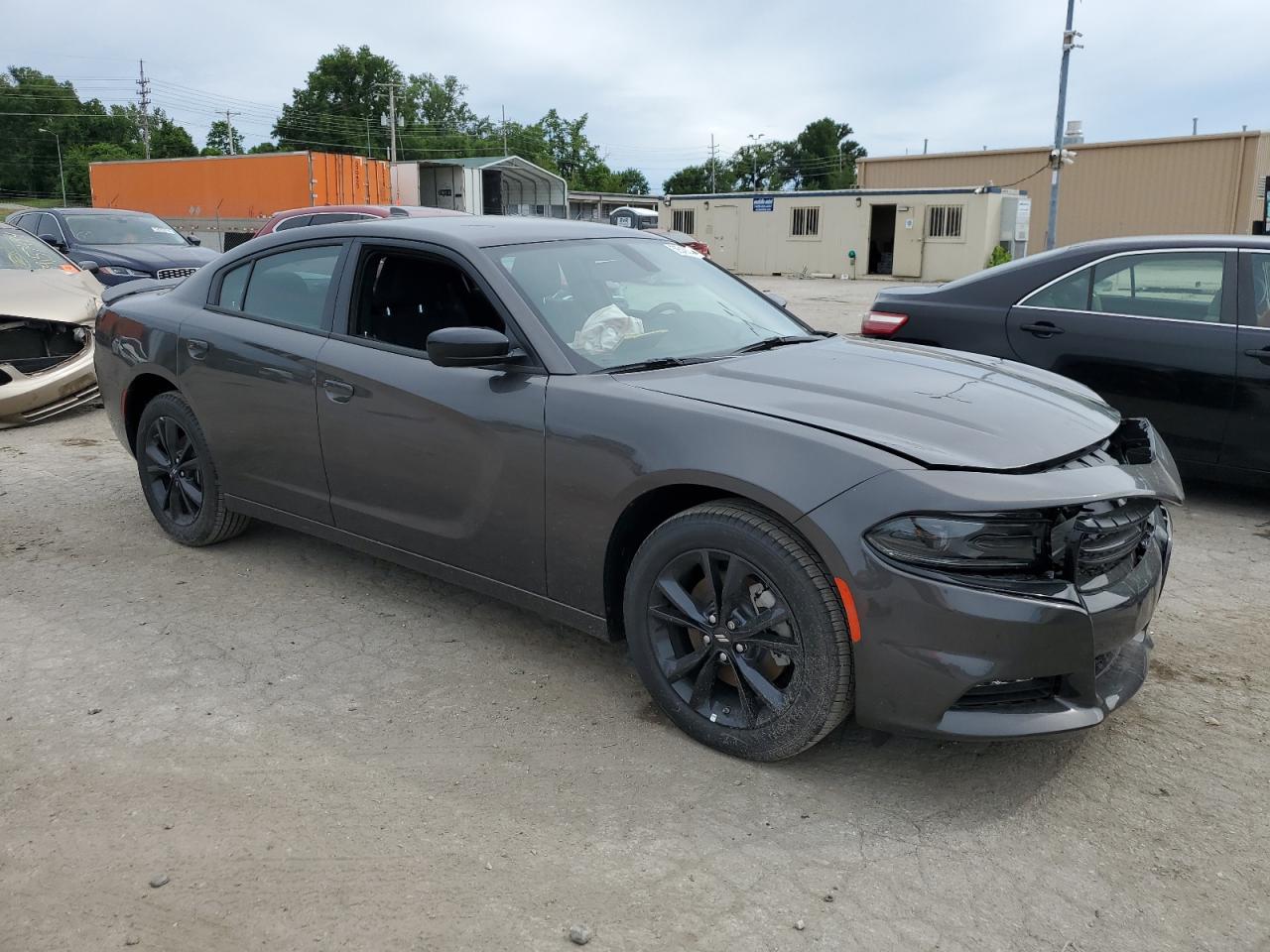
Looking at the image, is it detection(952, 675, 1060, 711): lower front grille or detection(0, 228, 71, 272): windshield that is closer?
detection(952, 675, 1060, 711): lower front grille

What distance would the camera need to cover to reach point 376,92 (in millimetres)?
93500

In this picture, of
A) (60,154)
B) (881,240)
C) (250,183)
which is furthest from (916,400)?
(60,154)

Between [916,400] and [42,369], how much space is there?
7387 millimetres

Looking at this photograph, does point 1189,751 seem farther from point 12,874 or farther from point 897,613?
point 12,874

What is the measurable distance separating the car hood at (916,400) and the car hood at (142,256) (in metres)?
11.3

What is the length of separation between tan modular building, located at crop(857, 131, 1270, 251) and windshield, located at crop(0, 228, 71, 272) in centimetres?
3217

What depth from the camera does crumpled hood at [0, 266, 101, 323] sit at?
7.93 meters

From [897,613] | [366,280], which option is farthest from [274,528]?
[897,613]

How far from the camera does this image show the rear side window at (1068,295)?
588cm

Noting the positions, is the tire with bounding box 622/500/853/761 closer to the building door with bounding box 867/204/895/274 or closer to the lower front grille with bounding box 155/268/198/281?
the lower front grille with bounding box 155/268/198/281

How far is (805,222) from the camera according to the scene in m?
34.5

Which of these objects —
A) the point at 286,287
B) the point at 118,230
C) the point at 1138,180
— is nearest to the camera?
the point at 286,287

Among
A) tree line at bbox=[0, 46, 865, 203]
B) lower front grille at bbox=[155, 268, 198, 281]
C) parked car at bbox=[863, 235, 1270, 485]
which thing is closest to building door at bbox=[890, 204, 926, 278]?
lower front grille at bbox=[155, 268, 198, 281]

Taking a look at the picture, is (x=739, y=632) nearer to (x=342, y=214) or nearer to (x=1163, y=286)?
(x=1163, y=286)
